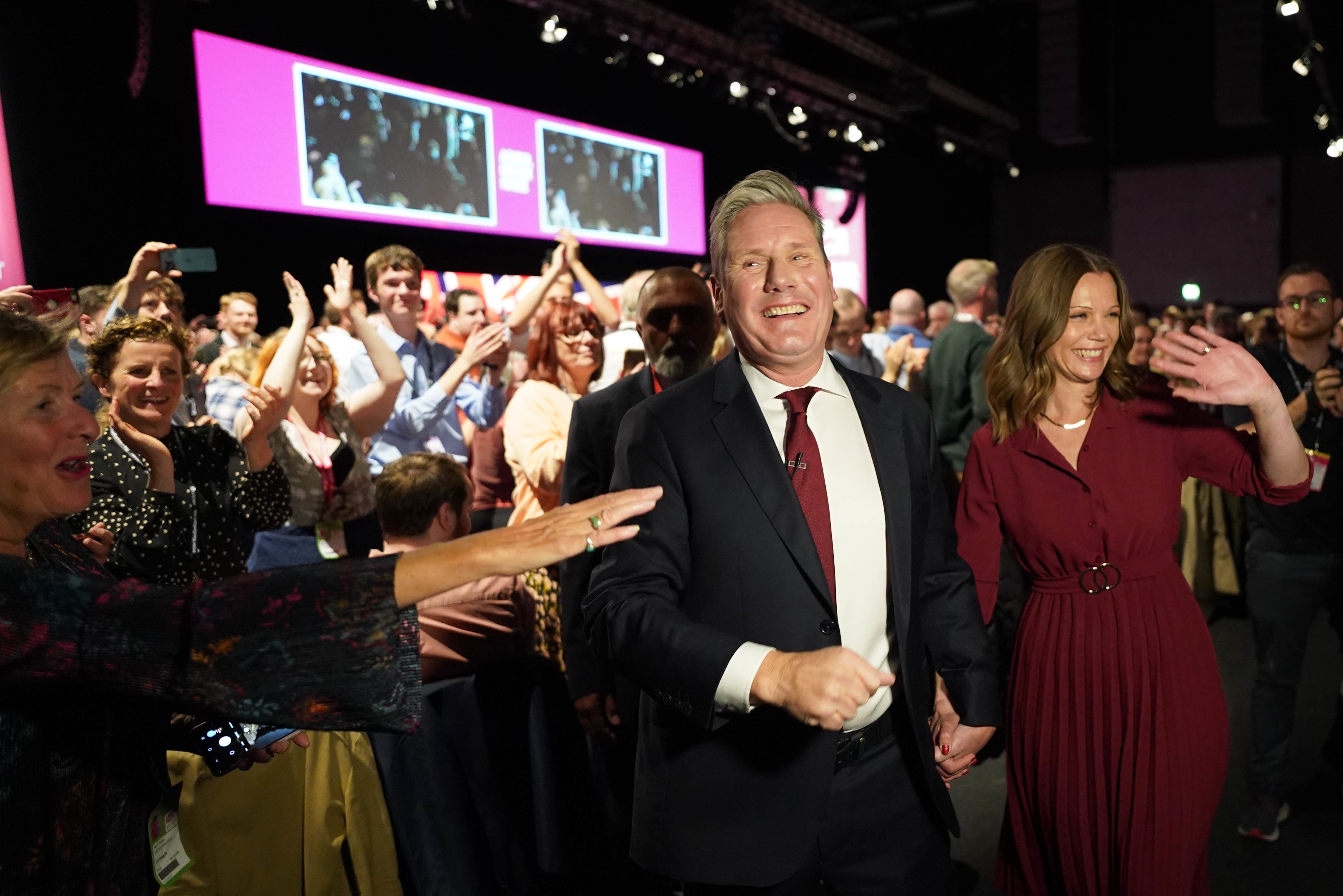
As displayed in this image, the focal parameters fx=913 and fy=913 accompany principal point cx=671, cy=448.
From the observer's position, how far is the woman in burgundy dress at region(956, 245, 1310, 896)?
6.12 feet

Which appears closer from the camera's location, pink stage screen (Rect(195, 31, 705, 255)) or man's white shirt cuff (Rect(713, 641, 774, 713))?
man's white shirt cuff (Rect(713, 641, 774, 713))

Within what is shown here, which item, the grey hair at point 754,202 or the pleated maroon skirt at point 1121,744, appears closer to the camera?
the grey hair at point 754,202

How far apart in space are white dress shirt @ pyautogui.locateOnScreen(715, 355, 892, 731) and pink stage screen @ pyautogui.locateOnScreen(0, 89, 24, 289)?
3.78 metres

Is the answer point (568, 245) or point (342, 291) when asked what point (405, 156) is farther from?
point (342, 291)

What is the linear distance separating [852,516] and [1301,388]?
8.55ft

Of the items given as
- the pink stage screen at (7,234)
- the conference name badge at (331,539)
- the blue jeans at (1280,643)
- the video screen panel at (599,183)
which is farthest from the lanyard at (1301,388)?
the video screen panel at (599,183)

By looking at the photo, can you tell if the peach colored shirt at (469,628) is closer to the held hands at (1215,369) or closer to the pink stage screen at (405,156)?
the held hands at (1215,369)

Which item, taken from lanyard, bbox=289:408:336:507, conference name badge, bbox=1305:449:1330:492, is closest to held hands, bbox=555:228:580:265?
lanyard, bbox=289:408:336:507

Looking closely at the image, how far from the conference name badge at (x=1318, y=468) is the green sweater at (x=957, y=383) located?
1.85 m

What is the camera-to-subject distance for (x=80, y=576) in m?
1.04

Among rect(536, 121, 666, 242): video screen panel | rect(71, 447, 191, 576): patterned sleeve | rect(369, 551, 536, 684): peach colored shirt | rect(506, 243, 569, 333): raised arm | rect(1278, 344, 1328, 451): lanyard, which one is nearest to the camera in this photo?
rect(71, 447, 191, 576): patterned sleeve

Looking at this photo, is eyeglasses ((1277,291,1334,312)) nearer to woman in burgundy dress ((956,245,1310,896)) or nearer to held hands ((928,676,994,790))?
woman in burgundy dress ((956,245,1310,896))

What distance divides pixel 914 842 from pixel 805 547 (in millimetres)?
562

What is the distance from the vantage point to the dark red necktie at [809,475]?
1.47m
